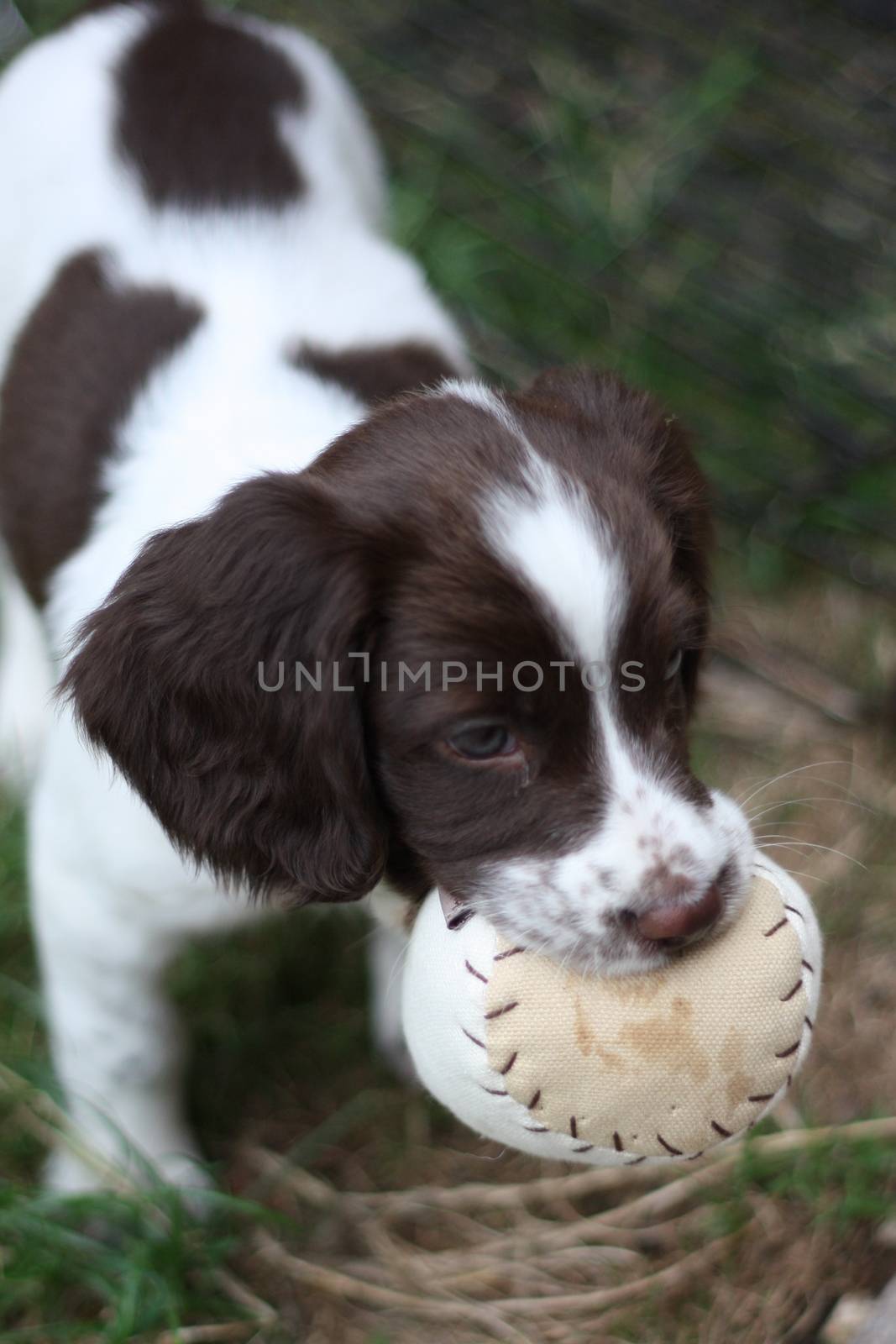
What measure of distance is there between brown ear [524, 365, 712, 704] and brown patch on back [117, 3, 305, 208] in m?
1.14

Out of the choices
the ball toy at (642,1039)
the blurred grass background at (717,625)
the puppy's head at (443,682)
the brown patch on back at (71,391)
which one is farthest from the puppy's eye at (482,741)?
the brown patch on back at (71,391)

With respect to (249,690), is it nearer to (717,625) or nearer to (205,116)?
(205,116)

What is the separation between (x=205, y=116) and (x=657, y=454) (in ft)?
5.29

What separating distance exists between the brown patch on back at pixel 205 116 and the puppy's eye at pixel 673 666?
1621 mm

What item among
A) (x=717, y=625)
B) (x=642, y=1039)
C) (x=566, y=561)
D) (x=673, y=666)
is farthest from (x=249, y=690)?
(x=717, y=625)

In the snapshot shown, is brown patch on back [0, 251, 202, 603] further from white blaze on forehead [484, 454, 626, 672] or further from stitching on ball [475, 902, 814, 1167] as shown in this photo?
stitching on ball [475, 902, 814, 1167]

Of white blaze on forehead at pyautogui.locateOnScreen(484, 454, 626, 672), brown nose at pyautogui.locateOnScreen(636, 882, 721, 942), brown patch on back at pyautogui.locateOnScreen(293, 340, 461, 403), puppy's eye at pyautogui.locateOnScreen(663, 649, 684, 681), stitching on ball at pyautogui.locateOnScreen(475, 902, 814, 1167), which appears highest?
white blaze on forehead at pyautogui.locateOnScreen(484, 454, 626, 672)

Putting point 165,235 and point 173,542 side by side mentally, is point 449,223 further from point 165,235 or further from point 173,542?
point 173,542

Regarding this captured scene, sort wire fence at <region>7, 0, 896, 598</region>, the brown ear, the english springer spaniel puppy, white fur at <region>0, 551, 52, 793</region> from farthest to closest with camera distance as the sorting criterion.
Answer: wire fence at <region>7, 0, 896, 598</region>, white fur at <region>0, 551, 52, 793</region>, the brown ear, the english springer spaniel puppy

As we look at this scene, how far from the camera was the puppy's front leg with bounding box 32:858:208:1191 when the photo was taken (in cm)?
270

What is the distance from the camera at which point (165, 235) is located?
3104 mm

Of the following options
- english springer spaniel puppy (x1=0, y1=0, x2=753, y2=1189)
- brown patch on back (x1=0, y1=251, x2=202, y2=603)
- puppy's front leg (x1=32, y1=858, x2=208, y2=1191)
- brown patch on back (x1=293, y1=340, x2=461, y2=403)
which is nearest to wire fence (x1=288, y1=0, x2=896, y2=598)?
english springer spaniel puppy (x1=0, y1=0, x2=753, y2=1189)

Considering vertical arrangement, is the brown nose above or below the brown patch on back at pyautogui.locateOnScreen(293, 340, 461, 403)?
below

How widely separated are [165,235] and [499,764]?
1653 mm
